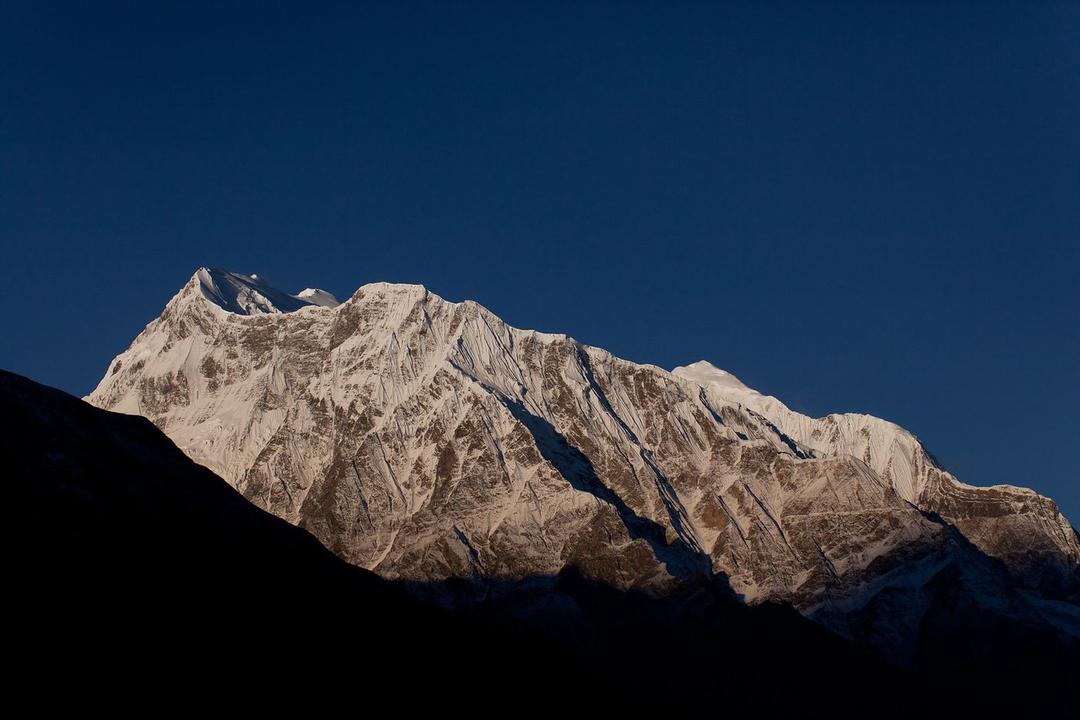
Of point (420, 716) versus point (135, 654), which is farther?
point (420, 716)

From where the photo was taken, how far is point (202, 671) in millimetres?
168375

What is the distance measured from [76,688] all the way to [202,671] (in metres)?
15.1

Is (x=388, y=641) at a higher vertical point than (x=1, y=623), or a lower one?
higher

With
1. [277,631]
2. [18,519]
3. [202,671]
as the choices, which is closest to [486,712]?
Result: [277,631]

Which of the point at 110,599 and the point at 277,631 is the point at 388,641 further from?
the point at 110,599

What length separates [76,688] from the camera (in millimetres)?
155250

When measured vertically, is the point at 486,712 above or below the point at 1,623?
above

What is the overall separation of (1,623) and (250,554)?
43.5m

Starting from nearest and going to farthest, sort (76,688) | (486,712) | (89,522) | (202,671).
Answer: (76,688) → (202,671) → (89,522) → (486,712)

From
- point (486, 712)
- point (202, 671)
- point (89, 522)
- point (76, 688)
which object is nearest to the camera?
point (76, 688)

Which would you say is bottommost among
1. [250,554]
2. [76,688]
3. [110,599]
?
[76,688]

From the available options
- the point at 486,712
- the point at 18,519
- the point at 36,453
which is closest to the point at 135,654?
the point at 18,519

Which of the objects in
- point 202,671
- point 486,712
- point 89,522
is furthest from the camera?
point 486,712

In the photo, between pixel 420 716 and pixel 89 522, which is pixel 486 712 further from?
pixel 89 522
